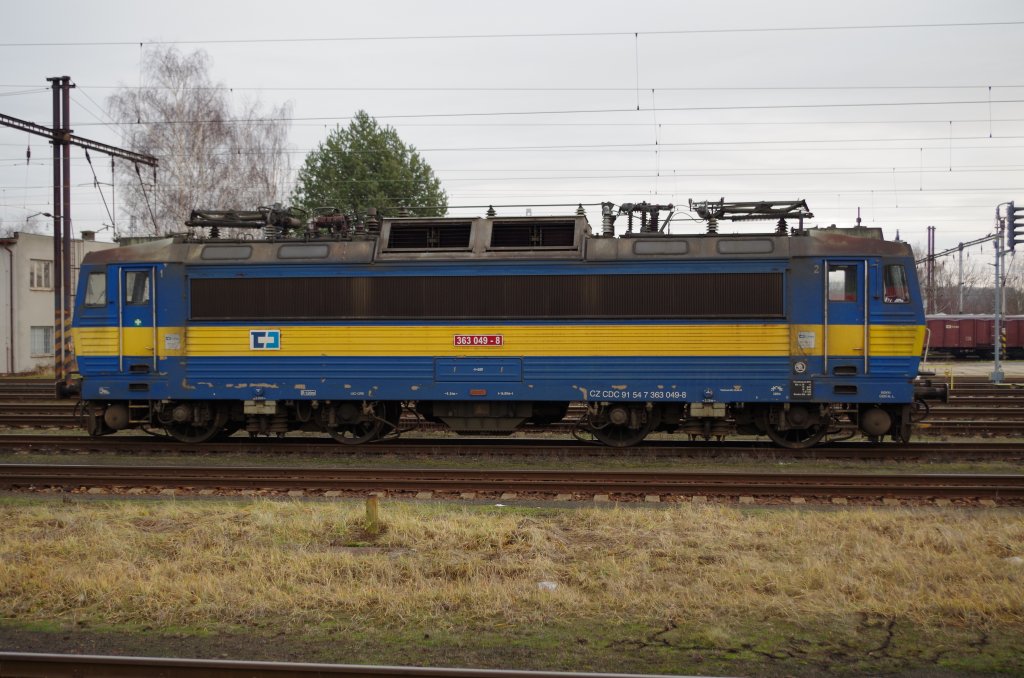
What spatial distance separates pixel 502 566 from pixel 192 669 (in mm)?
3066

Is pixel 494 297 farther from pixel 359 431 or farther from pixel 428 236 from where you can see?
pixel 359 431

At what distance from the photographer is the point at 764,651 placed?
5766 mm

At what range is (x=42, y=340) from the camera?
38531 mm

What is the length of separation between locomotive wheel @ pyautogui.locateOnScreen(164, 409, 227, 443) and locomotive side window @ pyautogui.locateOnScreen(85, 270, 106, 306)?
2596mm

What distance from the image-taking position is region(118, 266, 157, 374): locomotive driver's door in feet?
48.8

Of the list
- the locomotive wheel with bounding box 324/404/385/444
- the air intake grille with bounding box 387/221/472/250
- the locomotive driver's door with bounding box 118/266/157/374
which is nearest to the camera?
the air intake grille with bounding box 387/221/472/250

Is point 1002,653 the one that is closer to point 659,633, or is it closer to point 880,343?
point 659,633

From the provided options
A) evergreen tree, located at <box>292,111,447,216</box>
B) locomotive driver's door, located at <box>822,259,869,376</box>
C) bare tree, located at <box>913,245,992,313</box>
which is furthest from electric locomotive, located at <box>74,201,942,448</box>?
bare tree, located at <box>913,245,992,313</box>

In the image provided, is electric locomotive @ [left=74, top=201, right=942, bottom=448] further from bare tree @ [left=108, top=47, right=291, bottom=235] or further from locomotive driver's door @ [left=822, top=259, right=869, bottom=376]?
bare tree @ [left=108, top=47, right=291, bottom=235]

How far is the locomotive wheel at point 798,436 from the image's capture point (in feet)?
46.2

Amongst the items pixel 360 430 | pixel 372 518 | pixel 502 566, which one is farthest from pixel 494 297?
pixel 502 566

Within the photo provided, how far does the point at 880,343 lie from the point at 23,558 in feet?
40.4

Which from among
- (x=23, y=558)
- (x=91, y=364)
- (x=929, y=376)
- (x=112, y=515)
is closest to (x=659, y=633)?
(x=23, y=558)

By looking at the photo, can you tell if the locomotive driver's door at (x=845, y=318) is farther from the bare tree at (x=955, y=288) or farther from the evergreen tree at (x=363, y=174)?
the bare tree at (x=955, y=288)
